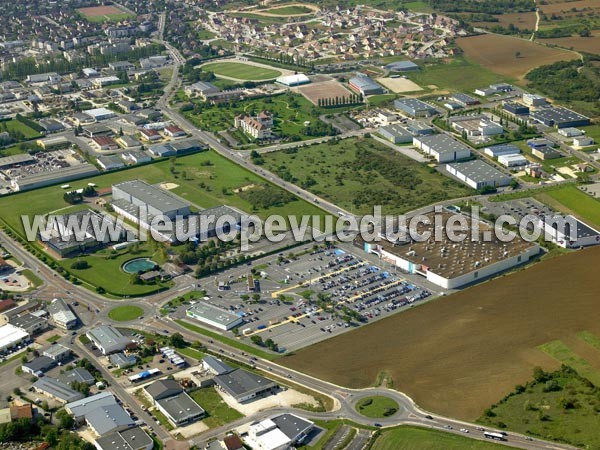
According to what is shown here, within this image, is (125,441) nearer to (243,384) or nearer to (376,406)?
(243,384)

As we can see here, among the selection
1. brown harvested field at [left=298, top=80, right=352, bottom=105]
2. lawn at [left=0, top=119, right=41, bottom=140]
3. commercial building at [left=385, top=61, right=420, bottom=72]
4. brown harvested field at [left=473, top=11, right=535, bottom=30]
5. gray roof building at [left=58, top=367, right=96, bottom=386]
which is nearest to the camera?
gray roof building at [left=58, top=367, right=96, bottom=386]

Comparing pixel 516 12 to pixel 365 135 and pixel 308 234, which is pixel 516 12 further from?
pixel 308 234

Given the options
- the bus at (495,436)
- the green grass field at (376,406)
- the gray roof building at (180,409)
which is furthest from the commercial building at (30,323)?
the bus at (495,436)

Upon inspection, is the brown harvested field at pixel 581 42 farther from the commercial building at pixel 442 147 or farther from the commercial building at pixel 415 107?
the commercial building at pixel 442 147

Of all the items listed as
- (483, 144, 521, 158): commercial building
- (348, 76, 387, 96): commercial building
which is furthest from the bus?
(348, 76, 387, 96): commercial building

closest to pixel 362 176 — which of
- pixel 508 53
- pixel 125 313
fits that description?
pixel 125 313

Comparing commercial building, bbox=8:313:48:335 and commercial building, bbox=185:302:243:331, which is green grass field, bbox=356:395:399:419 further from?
commercial building, bbox=8:313:48:335
